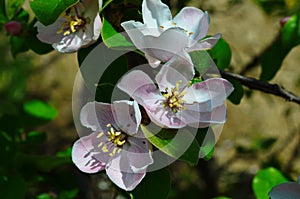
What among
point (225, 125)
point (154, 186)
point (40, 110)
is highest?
point (154, 186)

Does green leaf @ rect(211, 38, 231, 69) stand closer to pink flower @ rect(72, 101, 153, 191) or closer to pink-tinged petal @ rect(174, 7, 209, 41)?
pink-tinged petal @ rect(174, 7, 209, 41)

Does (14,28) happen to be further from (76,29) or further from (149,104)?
(149,104)

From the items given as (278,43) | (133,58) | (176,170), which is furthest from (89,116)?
(176,170)

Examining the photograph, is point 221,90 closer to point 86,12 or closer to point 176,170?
point 86,12

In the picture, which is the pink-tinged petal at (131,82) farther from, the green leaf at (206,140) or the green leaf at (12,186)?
the green leaf at (12,186)

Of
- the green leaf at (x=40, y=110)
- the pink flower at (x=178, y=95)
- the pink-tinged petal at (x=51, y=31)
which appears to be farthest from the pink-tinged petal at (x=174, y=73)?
the green leaf at (x=40, y=110)

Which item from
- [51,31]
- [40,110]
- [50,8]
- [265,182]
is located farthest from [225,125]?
[50,8]

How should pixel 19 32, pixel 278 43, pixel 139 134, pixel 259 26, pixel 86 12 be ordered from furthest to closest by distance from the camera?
pixel 259 26 < pixel 278 43 < pixel 19 32 < pixel 86 12 < pixel 139 134
